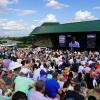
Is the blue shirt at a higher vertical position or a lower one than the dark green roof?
lower

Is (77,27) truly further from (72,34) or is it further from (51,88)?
(51,88)

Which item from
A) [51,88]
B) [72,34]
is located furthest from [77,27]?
[51,88]

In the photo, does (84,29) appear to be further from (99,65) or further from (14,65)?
(14,65)

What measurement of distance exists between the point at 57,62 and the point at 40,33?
2077 inches

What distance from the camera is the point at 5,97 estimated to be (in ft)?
26.8

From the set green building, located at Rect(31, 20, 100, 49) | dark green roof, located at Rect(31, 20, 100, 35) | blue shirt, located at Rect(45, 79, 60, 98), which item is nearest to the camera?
blue shirt, located at Rect(45, 79, 60, 98)

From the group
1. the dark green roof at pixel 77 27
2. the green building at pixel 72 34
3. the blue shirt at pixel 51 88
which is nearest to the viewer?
the blue shirt at pixel 51 88

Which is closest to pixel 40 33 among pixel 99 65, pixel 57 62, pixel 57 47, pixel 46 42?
pixel 46 42

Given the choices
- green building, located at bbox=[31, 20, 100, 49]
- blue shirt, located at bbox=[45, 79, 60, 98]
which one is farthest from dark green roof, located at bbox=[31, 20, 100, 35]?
blue shirt, located at bbox=[45, 79, 60, 98]

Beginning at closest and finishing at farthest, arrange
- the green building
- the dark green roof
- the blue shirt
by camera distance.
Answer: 1. the blue shirt
2. the green building
3. the dark green roof

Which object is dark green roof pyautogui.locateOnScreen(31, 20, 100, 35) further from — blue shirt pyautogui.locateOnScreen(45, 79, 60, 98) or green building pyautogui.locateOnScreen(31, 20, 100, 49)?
blue shirt pyautogui.locateOnScreen(45, 79, 60, 98)

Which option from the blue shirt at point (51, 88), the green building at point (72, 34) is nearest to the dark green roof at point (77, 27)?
the green building at point (72, 34)

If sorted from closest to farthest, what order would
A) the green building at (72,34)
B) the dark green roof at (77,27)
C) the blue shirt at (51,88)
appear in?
the blue shirt at (51,88), the green building at (72,34), the dark green roof at (77,27)

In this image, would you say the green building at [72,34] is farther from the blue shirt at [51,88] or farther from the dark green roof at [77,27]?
the blue shirt at [51,88]
